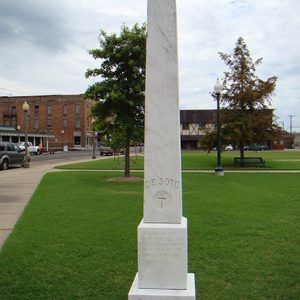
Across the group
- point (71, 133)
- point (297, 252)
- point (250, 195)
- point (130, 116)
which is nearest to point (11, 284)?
point (297, 252)

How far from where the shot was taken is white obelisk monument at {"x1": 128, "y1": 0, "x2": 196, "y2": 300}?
4.20m

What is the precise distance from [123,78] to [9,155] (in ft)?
42.5

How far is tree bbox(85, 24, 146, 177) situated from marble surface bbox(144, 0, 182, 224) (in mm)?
13397

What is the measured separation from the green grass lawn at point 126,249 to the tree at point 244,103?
1676 cm

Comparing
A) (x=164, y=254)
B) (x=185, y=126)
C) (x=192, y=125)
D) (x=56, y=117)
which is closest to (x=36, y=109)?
(x=56, y=117)

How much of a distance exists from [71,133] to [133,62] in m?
78.8

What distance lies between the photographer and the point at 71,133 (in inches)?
3738

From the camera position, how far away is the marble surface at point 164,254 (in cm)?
420

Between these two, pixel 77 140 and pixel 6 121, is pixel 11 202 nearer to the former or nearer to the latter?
pixel 77 140

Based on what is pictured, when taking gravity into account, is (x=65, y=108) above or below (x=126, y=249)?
above

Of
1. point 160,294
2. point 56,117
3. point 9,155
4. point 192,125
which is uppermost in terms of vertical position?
point 56,117

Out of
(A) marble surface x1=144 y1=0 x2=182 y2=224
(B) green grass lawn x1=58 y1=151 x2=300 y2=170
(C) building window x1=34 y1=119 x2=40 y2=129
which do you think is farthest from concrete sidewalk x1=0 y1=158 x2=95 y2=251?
(C) building window x1=34 y1=119 x2=40 y2=129

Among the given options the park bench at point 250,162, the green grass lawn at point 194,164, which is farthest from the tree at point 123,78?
the park bench at point 250,162

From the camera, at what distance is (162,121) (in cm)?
432
